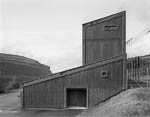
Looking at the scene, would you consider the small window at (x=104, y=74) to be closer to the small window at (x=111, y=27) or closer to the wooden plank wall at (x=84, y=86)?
the wooden plank wall at (x=84, y=86)

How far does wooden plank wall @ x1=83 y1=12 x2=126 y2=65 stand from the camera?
23.7m

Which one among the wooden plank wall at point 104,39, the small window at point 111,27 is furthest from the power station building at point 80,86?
the small window at point 111,27

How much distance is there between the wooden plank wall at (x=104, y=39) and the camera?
2373 centimetres

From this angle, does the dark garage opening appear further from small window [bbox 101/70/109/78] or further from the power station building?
small window [bbox 101/70/109/78]

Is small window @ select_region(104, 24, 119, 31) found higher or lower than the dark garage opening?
higher

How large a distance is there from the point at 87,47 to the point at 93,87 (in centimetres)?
709

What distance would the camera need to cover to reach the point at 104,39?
24000mm

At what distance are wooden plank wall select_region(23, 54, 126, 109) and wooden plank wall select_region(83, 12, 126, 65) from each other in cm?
415

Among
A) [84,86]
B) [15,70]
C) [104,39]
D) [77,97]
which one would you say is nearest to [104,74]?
[84,86]

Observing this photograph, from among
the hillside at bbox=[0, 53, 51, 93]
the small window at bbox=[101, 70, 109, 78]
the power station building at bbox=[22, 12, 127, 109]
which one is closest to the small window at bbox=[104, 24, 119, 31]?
the power station building at bbox=[22, 12, 127, 109]

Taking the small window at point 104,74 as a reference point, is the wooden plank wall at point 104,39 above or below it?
above

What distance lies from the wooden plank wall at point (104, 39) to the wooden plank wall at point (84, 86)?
163 inches

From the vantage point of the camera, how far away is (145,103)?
527 inches

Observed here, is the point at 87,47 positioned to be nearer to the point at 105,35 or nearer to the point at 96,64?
the point at 105,35
